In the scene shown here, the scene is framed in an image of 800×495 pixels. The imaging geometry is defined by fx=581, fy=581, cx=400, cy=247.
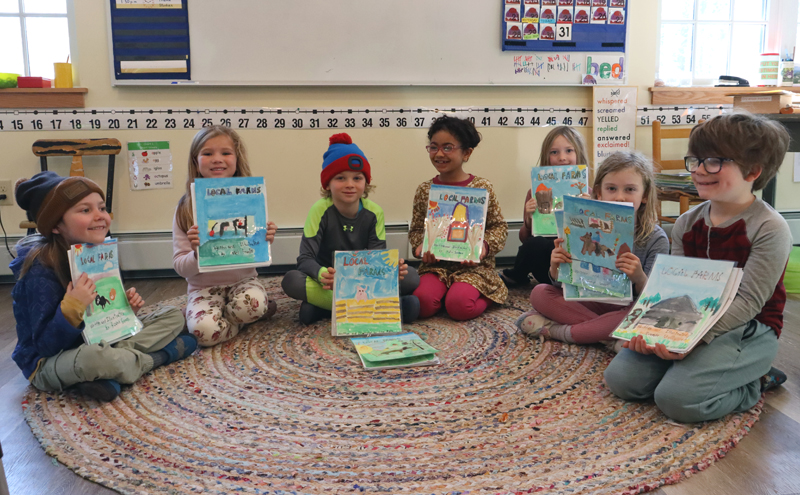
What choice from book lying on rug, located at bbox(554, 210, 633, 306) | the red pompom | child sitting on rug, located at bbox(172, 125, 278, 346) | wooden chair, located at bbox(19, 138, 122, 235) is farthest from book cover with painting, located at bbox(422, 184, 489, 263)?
wooden chair, located at bbox(19, 138, 122, 235)

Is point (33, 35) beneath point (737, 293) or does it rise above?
above

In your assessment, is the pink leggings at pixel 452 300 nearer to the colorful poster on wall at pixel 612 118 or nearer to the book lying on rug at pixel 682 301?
the book lying on rug at pixel 682 301

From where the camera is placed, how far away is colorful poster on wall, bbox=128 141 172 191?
2.99m

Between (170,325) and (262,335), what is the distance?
36 cm

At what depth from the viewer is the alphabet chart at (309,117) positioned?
115 inches

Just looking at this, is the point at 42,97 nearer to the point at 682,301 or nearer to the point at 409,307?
the point at 409,307

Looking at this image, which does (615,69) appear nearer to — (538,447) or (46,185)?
(538,447)

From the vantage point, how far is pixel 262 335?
213cm

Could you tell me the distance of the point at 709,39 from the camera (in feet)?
11.4

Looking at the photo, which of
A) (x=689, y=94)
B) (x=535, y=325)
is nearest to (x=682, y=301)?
(x=535, y=325)

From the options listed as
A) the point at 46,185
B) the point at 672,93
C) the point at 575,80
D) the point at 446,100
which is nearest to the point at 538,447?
the point at 46,185

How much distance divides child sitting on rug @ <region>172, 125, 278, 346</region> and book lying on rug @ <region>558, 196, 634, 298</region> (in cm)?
97

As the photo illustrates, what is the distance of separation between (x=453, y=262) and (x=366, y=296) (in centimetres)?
54

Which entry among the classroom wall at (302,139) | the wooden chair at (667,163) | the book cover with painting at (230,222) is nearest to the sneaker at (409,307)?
the book cover with painting at (230,222)
